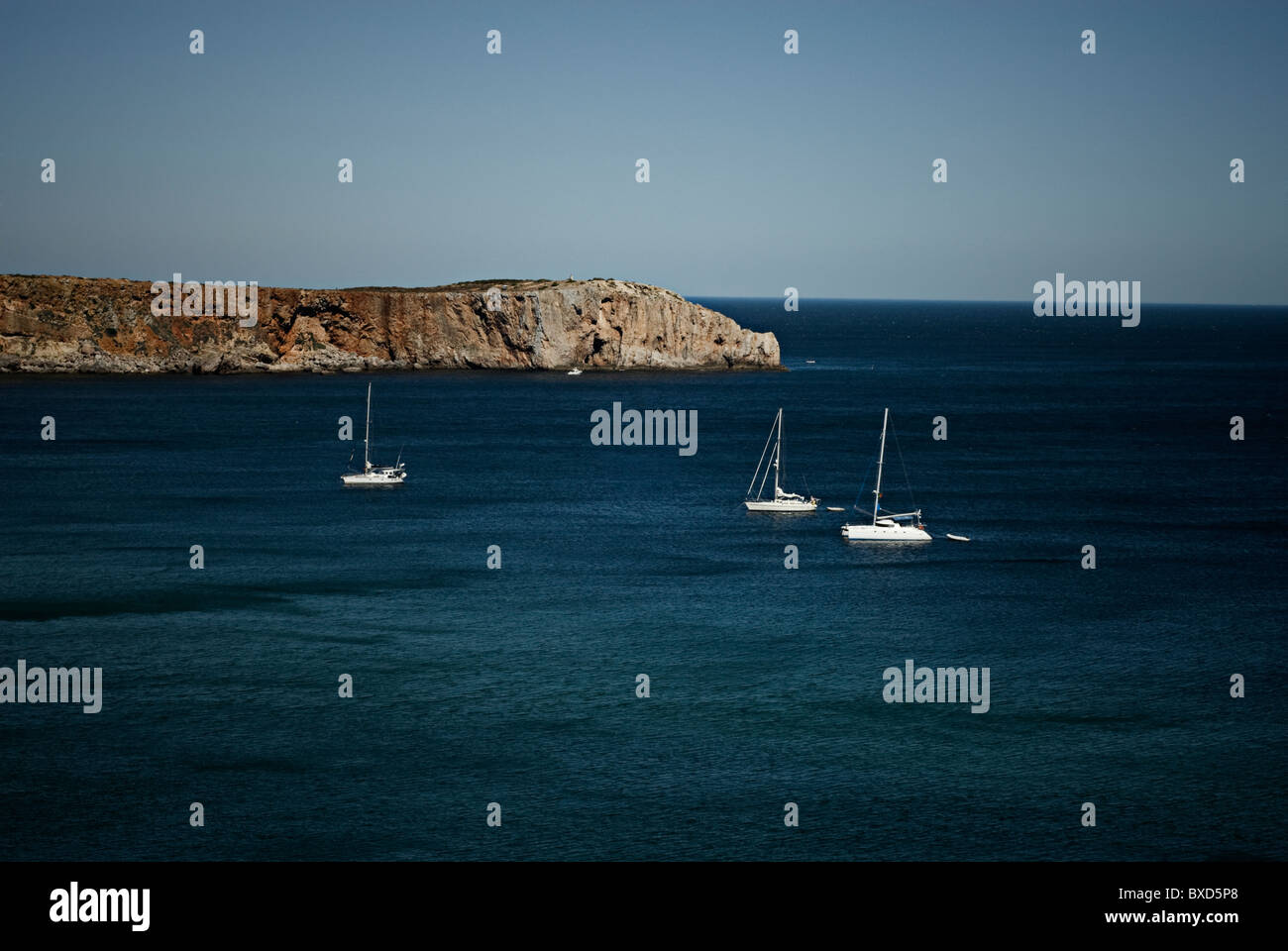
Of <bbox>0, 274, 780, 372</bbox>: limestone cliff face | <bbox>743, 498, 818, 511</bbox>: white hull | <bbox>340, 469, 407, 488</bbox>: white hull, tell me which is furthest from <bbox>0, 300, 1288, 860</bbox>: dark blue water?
<bbox>0, 274, 780, 372</bbox>: limestone cliff face

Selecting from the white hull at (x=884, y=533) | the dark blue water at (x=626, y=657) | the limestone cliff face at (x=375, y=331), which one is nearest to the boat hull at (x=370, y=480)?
the dark blue water at (x=626, y=657)

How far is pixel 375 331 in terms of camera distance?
7042 inches

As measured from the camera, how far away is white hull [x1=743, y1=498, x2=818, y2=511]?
83.1 meters

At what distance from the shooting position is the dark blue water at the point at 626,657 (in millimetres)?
37094

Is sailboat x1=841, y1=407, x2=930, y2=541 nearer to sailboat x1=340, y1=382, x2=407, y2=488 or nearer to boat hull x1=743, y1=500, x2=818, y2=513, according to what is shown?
boat hull x1=743, y1=500, x2=818, y2=513

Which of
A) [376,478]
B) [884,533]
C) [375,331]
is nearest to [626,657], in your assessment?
[884,533]

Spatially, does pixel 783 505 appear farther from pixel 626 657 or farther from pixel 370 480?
pixel 626 657

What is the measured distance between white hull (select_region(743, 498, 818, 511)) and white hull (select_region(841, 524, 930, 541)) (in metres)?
8.66

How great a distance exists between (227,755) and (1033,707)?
91.8ft

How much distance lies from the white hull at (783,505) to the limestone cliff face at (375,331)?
95340 millimetres

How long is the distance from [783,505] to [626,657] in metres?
33.0

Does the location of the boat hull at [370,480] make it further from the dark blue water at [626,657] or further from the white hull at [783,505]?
the white hull at [783,505]

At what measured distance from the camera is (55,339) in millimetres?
162375
